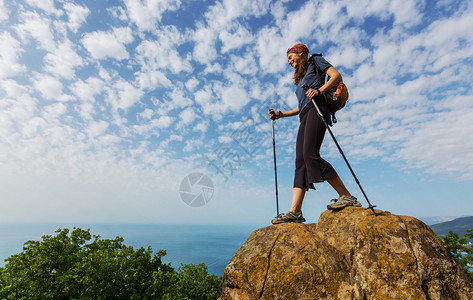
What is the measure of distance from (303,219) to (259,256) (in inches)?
72.0

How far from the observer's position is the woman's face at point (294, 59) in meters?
5.82

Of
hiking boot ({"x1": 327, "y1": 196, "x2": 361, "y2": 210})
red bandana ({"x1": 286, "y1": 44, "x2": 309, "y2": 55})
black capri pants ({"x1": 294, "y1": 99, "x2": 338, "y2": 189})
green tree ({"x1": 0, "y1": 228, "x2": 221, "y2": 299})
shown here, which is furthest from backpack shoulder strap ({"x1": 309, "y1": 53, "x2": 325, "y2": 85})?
green tree ({"x1": 0, "y1": 228, "x2": 221, "y2": 299})

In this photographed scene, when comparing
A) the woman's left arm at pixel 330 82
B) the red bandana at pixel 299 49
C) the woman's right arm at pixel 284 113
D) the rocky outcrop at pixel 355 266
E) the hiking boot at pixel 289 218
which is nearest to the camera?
the rocky outcrop at pixel 355 266

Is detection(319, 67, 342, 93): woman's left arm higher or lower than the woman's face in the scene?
lower

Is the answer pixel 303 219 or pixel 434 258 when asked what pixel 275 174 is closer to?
pixel 303 219

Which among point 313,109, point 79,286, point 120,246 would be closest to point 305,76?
point 313,109

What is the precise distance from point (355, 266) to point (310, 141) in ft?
8.93

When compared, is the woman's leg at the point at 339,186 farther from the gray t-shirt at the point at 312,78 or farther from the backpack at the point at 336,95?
Answer: the gray t-shirt at the point at 312,78

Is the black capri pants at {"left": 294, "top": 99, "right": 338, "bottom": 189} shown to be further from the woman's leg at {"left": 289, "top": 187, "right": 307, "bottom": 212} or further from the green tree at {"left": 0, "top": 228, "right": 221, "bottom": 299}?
the green tree at {"left": 0, "top": 228, "right": 221, "bottom": 299}

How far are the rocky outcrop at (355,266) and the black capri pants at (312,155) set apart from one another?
1.18 metres

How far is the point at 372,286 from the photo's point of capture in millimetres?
3738

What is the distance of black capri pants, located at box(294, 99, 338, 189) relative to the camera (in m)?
5.31

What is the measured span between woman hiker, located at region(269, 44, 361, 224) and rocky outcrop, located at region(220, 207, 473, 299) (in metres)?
0.75

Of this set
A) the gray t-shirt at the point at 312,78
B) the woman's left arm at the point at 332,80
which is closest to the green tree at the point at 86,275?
the gray t-shirt at the point at 312,78
